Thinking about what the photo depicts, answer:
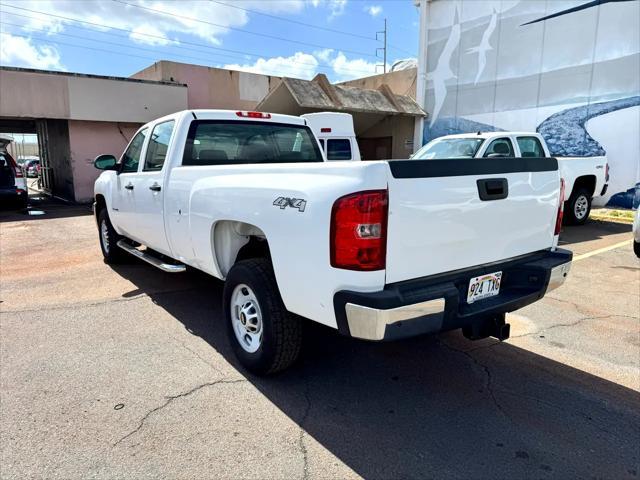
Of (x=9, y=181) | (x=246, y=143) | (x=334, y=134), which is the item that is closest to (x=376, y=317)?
(x=246, y=143)

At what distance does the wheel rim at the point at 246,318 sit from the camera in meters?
3.45

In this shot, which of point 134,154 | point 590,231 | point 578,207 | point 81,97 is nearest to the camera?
point 134,154

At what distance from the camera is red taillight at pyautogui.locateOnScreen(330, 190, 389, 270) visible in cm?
250

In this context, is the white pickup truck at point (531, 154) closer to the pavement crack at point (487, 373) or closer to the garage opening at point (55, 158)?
the pavement crack at point (487, 373)

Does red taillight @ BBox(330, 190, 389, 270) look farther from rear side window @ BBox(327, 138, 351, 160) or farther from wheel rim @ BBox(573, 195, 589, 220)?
rear side window @ BBox(327, 138, 351, 160)

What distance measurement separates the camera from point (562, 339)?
4301mm

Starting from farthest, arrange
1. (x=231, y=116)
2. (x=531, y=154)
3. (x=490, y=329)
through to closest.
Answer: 1. (x=531, y=154)
2. (x=231, y=116)
3. (x=490, y=329)

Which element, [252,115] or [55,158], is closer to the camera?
[252,115]

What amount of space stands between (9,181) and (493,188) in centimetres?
1454

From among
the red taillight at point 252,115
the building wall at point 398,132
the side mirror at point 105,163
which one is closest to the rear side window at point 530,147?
the red taillight at point 252,115

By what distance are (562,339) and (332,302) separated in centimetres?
279

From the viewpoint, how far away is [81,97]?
50.5 ft

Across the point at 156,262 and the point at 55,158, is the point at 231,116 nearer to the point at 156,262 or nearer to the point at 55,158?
the point at 156,262

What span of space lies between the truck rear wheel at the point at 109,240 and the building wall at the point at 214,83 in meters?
13.0
